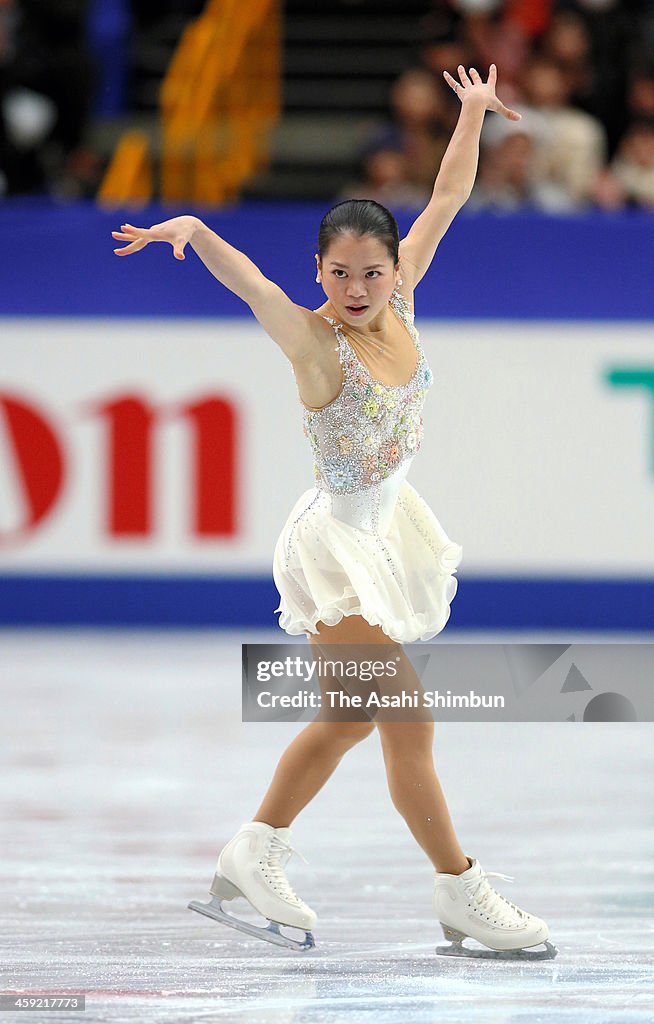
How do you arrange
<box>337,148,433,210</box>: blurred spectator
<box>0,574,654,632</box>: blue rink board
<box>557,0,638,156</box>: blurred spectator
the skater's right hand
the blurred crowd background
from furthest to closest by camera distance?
1. <box>557,0,638,156</box>: blurred spectator
2. the blurred crowd background
3. <box>337,148,433,210</box>: blurred spectator
4. <box>0,574,654,632</box>: blue rink board
5. the skater's right hand

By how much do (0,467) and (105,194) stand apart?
141 cm

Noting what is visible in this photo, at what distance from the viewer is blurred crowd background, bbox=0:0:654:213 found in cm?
703

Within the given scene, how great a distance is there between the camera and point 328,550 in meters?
2.99

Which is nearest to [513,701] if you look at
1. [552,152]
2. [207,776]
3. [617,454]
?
[207,776]

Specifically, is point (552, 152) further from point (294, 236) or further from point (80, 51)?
point (80, 51)

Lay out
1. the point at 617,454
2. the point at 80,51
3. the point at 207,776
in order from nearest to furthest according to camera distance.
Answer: the point at 207,776
the point at 617,454
the point at 80,51

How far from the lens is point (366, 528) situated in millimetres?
3018

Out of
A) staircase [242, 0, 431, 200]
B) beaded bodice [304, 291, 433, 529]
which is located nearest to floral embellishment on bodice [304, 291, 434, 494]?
beaded bodice [304, 291, 433, 529]

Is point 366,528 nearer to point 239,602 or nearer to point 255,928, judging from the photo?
point 255,928

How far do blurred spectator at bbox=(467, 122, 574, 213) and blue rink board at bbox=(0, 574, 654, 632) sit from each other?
1522 millimetres

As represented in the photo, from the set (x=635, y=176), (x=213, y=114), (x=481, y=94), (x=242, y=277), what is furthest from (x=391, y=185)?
(x=242, y=277)

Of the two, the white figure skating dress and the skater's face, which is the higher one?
the skater's face

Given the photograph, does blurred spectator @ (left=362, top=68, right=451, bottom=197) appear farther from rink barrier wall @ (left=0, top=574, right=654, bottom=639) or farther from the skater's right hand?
the skater's right hand

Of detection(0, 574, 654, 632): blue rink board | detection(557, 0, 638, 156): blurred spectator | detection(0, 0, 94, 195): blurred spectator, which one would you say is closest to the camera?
detection(0, 574, 654, 632): blue rink board
